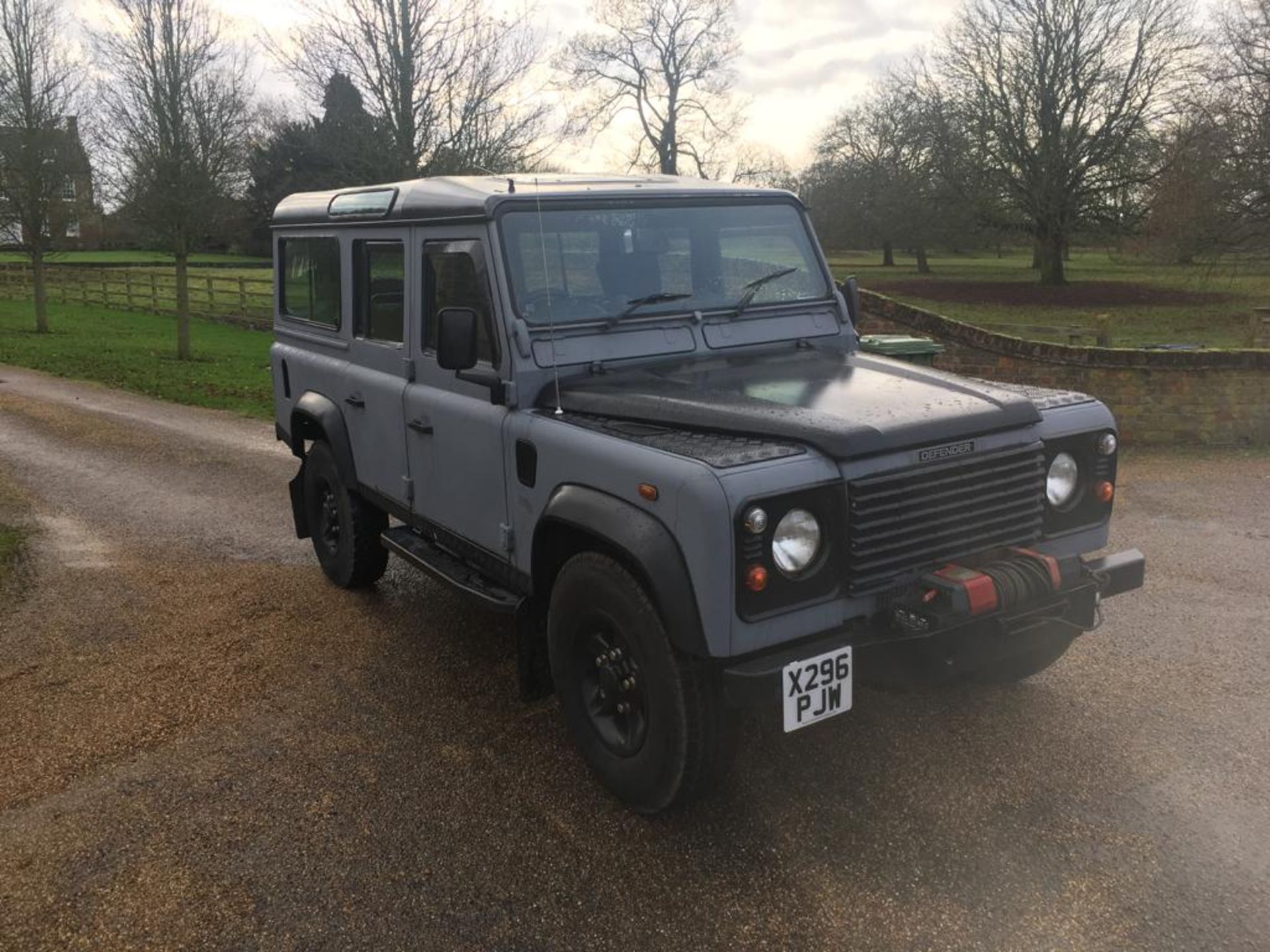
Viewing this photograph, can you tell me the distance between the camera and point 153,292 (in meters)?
28.7

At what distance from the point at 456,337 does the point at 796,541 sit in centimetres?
152

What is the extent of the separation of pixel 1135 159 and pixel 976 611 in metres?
33.9

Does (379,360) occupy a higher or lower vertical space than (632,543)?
higher

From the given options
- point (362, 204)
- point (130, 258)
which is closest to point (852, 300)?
point (362, 204)

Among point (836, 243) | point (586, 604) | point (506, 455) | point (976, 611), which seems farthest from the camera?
point (836, 243)

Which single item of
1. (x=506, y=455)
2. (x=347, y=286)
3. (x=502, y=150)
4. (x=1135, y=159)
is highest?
(x=1135, y=159)

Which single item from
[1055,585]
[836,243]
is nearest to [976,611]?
[1055,585]

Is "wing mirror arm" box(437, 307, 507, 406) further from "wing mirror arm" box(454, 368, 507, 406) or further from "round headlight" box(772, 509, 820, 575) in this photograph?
"round headlight" box(772, 509, 820, 575)

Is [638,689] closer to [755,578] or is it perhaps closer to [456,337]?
[755,578]

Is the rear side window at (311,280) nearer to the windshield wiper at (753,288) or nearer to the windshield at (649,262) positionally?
the windshield at (649,262)

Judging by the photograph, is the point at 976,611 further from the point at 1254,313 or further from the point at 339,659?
the point at 1254,313

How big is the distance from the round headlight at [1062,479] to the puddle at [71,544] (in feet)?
18.5

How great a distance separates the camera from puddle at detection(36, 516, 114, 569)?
21.9 ft

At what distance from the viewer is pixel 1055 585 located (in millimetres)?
3414
